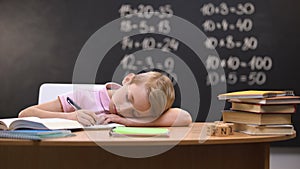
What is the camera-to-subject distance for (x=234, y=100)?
1.54 meters

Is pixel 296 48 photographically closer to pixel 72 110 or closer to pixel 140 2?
pixel 140 2

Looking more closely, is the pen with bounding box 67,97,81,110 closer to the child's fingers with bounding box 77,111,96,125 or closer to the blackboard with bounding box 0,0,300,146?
the child's fingers with bounding box 77,111,96,125

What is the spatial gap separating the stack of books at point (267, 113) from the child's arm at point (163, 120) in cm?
21

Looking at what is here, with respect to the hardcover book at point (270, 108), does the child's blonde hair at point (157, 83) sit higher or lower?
higher

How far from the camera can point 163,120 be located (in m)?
1.56

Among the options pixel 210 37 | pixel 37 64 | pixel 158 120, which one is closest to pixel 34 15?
pixel 37 64

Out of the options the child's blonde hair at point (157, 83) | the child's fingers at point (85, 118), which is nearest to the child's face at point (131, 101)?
the child's blonde hair at point (157, 83)

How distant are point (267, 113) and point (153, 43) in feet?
4.95

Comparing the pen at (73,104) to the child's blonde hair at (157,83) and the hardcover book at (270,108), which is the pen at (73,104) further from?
the hardcover book at (270,108)

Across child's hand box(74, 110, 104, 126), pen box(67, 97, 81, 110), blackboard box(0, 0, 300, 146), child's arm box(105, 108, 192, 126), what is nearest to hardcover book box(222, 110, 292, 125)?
child's arm box(105, 108, 192, 126)

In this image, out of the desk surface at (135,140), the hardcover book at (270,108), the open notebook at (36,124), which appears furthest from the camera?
the hardcover book at (270,108)

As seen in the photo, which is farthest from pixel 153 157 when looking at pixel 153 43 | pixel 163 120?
pixel 153 43

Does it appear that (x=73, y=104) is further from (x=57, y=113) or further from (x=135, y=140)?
(x=135, y=140)

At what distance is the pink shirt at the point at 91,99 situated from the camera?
1.68 m
